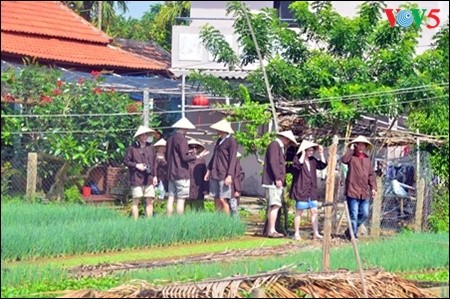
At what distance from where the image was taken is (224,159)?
688 inches

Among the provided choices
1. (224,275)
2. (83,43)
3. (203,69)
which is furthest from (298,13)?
(224,275)

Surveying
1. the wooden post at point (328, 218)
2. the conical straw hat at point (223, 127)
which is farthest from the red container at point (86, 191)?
the wooden post at point (328, 218)

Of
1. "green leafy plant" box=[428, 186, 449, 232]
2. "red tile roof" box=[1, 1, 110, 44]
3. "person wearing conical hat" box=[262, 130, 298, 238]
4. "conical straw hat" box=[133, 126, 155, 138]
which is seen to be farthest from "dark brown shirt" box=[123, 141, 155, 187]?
"green leafy plant" box=[428, 186, 449, 232]

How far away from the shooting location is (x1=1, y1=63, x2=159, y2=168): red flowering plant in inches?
615

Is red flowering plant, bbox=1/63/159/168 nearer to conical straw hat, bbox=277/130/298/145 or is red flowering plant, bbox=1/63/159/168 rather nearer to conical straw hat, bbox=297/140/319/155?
conical straw hat, bbox=277/130/298/145

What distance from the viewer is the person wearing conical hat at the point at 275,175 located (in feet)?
56.2

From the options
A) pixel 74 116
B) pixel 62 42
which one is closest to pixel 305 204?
pixel 74 116

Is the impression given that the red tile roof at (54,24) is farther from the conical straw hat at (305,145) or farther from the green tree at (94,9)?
the green tree at (94,9)

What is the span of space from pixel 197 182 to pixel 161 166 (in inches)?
25.5

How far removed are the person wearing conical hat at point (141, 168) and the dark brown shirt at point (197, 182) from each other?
0.62 meters

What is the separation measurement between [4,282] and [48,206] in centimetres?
338

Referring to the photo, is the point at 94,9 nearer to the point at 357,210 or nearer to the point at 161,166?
the point at 161,166

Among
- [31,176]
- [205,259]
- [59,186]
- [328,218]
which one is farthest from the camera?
[59,186]

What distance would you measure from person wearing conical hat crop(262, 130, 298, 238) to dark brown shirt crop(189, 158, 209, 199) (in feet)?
3.71
